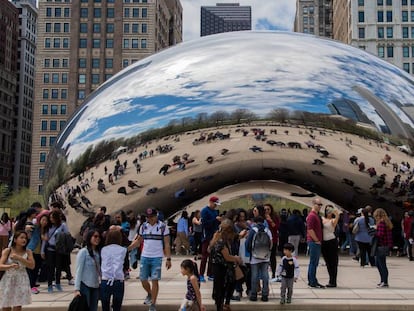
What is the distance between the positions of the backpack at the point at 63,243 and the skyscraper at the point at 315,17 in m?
120

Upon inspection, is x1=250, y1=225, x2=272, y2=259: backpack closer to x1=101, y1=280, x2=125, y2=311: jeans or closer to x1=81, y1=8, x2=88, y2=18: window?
x1=101, y1=280, x2=125, y2=311: jeans

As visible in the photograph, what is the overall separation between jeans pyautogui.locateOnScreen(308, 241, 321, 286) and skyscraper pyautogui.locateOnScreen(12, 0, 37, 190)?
318 ft

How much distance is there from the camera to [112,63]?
243 ft

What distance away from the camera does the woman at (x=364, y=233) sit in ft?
33.1

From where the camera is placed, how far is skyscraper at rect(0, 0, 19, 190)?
9406 cm

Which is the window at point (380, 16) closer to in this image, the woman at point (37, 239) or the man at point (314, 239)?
the man at point (314, 239)

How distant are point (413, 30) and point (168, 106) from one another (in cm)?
7079

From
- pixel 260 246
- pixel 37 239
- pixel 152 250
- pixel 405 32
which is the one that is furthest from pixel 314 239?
pixel 405 32

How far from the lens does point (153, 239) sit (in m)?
6.45

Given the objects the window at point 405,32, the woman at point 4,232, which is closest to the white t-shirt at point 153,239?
the woman at point 4,232

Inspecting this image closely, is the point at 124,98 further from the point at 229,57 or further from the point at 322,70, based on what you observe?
the point at 322,70

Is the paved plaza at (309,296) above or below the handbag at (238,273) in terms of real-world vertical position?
below

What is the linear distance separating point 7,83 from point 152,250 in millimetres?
97132

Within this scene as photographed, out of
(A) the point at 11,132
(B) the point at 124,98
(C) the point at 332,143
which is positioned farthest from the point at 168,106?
(A) the point at 11,132
